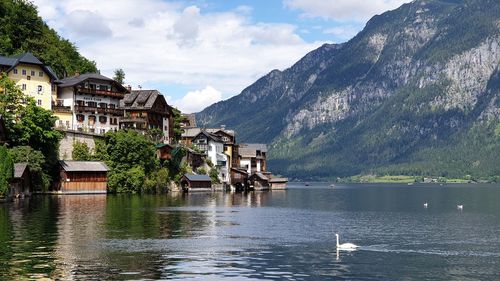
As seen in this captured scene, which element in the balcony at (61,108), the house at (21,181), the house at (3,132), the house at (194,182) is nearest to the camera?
the house at (3,132)

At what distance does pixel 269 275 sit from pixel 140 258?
10764 millimetres

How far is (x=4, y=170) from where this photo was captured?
105 metres

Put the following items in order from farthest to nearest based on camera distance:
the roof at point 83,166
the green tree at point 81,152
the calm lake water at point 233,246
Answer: the green tree at point 81,152
the roof at point 83,166
the calm lake water at point 233,246

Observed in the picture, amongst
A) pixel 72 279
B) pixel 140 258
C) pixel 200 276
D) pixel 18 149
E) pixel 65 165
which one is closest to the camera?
pixel 72 279

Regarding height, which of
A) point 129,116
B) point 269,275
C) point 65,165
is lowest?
point 269,275

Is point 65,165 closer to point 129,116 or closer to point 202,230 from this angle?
point 129,116

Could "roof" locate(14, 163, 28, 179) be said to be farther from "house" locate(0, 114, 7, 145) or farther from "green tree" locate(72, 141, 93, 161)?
"green tree" locate(72, 141, 93, 161)

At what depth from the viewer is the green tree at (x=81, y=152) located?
148 metres

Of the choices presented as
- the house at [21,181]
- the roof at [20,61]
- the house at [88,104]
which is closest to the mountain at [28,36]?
the roof at [20,61]

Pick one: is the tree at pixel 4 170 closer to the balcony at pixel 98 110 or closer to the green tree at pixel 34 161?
the green tree at pixel 34 161

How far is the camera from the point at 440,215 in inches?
4284

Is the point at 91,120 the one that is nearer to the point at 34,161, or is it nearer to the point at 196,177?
the point at 196,177

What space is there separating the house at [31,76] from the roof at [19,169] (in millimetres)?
32866

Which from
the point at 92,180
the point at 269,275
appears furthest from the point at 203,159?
the point at 269,275
